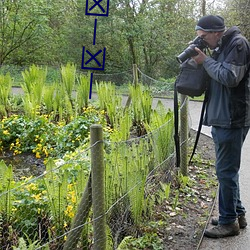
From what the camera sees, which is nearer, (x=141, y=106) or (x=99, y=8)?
(x=141, y=106)

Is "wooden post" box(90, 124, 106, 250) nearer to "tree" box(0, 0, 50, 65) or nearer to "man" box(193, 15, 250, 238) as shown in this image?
"man" box(193, 15, 250, 238)

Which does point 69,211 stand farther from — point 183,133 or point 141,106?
point 141,106

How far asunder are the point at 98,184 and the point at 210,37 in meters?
1.48

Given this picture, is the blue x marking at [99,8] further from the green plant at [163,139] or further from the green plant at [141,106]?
the green plant at [163,139]

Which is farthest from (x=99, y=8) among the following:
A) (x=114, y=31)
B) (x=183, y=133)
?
(x=183, y=133)

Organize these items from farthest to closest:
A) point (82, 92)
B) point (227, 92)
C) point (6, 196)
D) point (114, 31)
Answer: point (114, 31), point (82, 92), point (227, 92), point (6, 196)

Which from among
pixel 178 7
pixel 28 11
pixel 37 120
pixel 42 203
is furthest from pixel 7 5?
pixel 42 203

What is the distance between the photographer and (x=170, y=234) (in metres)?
3.30

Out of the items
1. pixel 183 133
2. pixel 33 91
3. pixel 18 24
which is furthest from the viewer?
pixel 18 24

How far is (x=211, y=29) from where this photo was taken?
2.93 m

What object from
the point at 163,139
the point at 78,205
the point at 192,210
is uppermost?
the point at 163,139

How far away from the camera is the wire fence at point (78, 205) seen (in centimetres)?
244

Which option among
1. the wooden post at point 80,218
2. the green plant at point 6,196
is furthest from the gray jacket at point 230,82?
the green plant at point 6,196

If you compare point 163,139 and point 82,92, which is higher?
point 82,92
